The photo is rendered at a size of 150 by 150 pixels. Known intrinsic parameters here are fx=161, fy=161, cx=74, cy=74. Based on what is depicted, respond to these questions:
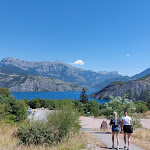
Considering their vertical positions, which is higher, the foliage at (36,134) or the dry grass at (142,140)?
the foliage at (36,134)

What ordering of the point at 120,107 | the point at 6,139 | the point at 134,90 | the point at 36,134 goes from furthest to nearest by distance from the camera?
the point at 134,90 < the point at 120,107 < the point at 6,139 < the point at 36,134

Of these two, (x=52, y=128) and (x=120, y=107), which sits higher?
(x=120, y=107)

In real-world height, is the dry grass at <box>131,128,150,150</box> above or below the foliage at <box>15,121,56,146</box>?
below

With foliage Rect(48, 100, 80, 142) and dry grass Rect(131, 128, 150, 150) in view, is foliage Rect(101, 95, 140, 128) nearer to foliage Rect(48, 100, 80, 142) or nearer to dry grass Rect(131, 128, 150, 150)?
dry grass Rect(131, 128, 150, 150)

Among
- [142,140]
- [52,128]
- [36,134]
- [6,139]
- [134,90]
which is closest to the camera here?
[36,134]

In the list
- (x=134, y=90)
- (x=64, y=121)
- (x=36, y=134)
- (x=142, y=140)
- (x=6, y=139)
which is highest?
(x=134, y=90)

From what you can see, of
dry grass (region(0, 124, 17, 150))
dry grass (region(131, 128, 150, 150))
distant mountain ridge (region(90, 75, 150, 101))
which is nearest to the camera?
dry grass (region(0, 124, 17, 150))

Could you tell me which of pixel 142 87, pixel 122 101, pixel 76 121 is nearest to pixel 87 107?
pixel 122 101

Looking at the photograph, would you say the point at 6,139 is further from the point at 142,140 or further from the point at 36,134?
the point at 142,140

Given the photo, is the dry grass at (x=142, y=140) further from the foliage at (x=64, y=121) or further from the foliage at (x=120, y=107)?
the foliage at (x=64, y=121)

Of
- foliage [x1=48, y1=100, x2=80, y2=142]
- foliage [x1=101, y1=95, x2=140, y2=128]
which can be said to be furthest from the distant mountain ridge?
foliage [x1=48, y1=100, x2=80, y2=142]

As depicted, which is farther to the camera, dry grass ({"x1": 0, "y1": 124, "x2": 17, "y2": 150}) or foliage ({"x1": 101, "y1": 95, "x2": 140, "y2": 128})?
foliage ({"x1": 101, "y1": 95, "x2": 140, "y2": 128})

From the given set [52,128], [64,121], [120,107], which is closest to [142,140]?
[120,107]

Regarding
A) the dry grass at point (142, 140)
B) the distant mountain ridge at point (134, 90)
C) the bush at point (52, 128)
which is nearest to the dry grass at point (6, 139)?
the bush at point (52, 128)
